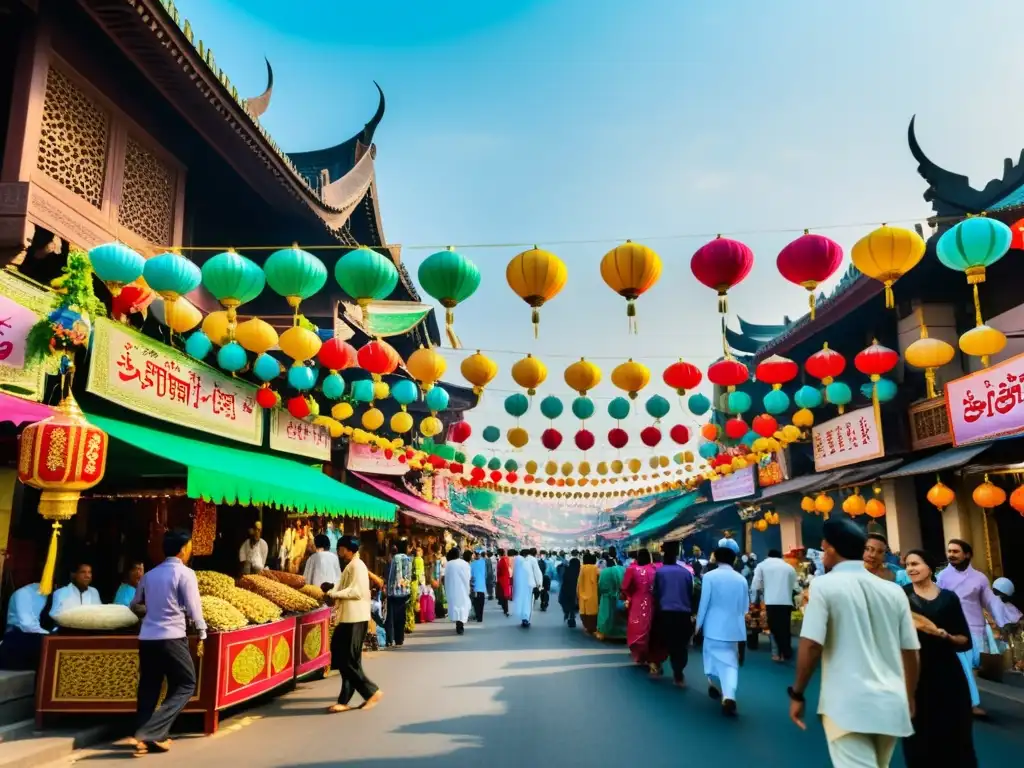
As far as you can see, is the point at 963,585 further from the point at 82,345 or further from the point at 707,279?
the point at 82,345

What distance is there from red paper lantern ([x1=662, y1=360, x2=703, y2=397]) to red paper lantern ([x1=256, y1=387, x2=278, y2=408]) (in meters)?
6.56

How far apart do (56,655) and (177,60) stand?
20.7 ft

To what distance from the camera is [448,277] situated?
7320 millimetres

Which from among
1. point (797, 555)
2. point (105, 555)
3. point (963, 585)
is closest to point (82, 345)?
point (105, 555)

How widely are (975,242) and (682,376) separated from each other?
4.47 metres

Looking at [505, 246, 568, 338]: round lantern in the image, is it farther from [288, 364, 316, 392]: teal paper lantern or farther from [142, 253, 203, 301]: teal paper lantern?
[288, 364, 316, 392]: teal paper lantern

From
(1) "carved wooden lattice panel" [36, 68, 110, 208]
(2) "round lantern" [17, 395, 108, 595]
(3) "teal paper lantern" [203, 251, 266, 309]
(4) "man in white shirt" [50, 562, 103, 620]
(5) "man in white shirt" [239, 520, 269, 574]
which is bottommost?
(4) "man in white shirt" [50, 562, 103, 620]

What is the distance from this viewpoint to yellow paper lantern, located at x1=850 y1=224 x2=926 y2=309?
6.85 m

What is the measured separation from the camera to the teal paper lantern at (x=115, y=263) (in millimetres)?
7285

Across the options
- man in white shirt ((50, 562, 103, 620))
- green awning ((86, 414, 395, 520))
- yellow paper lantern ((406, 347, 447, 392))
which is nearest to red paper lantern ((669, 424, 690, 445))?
green awning ((86, 414, 395, 520))

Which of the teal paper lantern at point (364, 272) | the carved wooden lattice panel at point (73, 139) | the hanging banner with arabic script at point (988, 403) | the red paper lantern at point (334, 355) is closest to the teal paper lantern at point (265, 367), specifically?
the red paper lantern at point (334, 355)

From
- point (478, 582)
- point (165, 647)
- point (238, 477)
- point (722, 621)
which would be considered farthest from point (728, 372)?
point (478, 582)

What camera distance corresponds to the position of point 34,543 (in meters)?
8.82

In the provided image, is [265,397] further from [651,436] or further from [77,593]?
[651,436]
